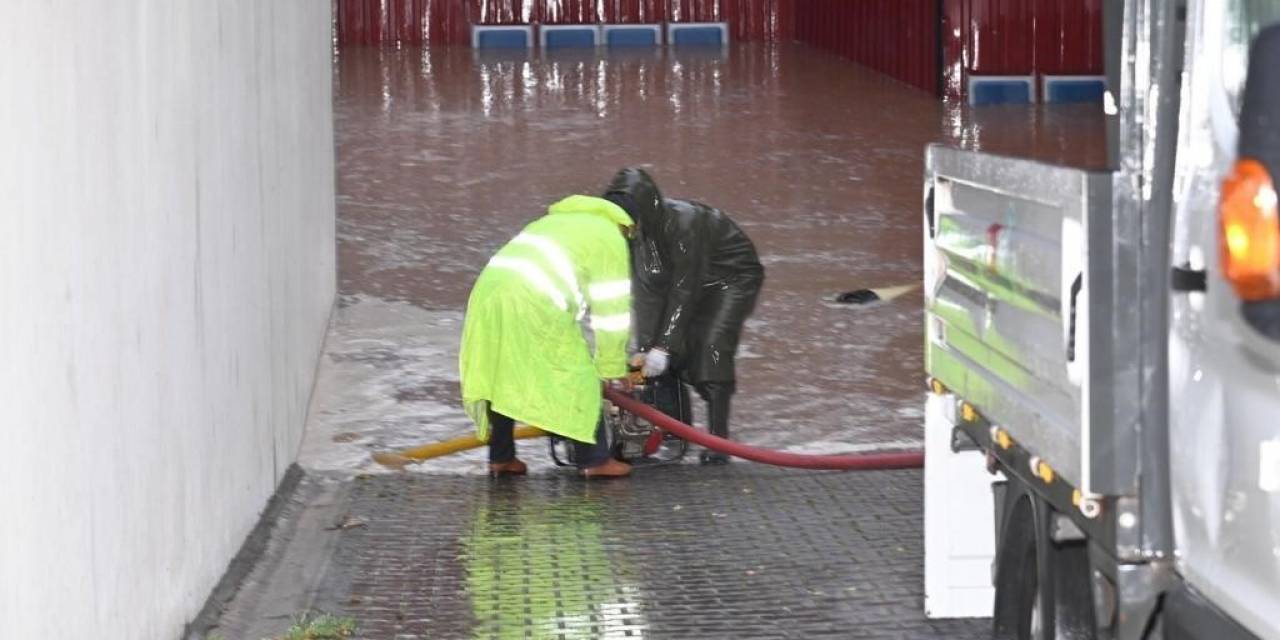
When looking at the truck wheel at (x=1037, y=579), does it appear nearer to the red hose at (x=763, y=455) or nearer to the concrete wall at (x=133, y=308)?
the concrete wall at (x=133, y=308)

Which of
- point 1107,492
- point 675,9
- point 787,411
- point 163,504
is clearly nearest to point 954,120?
point 675,9

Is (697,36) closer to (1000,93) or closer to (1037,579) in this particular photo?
(1000,93)

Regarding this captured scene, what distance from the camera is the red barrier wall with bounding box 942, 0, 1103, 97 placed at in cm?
2178

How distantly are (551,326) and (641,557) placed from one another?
154cm

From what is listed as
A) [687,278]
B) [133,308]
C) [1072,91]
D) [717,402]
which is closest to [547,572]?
[133,308]

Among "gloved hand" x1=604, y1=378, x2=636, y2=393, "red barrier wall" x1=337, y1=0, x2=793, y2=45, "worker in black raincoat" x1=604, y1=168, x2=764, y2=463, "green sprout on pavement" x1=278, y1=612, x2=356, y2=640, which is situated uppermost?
"red barrier wall" x1=337, y1=0, x2=793, y2=45

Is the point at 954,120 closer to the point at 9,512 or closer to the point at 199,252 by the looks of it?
the point at 199,252

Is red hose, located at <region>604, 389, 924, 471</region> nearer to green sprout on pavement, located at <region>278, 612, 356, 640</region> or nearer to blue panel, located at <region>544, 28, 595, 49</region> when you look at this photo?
green sprout on pavement, located at <region>278, 612, 356, 640</region>

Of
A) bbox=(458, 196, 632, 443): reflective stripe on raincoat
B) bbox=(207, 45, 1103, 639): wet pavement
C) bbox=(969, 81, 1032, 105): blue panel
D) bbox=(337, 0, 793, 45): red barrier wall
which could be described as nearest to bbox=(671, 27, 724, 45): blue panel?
bbox=(337, 0, 793, 45): red barrier wall

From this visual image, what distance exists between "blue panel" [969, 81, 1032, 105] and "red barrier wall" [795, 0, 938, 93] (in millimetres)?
700

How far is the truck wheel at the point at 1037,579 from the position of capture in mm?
4305

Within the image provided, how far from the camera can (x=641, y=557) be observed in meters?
7.02

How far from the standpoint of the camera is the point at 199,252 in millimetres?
6145

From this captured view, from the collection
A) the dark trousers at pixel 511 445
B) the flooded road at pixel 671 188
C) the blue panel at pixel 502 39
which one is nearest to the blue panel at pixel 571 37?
the blue panel at pixel 502 39
